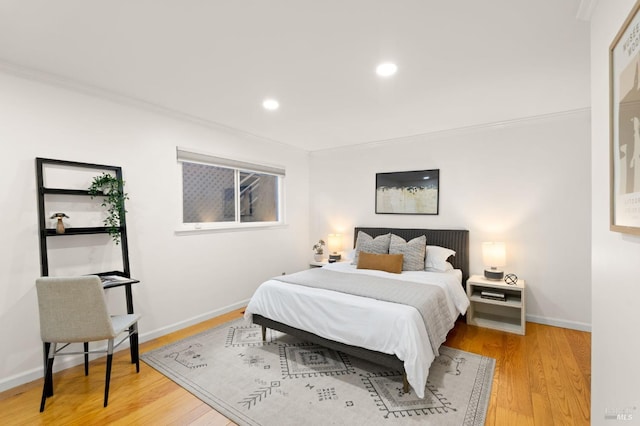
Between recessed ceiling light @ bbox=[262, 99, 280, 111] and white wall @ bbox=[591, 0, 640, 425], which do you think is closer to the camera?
white wall @ bbox=[591, 0, 640, 425]

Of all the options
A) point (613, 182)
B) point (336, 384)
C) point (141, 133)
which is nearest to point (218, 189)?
point (141, 133)

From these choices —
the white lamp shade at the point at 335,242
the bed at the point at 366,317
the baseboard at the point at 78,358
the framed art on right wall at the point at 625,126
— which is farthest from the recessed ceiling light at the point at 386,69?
the baseboard at the point at 78,358

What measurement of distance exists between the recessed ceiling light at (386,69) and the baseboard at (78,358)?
329 centimetres

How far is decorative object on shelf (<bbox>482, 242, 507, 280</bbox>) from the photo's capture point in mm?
3365

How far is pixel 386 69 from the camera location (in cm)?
226

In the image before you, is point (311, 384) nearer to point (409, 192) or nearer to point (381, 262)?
point (381, 262)

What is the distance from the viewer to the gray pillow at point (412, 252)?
3.53m

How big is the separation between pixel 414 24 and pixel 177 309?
138 inches

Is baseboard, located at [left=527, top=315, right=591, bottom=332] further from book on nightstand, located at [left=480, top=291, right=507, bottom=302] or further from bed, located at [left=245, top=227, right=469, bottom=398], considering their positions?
bed, located at [left=245, top=227, right=469, bottom=398]

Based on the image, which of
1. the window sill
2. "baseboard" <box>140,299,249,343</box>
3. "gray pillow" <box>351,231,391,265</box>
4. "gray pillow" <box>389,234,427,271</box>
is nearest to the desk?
"baseboard" <box>140,299,249,343</box>

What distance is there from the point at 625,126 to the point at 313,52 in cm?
172

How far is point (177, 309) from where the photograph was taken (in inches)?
131

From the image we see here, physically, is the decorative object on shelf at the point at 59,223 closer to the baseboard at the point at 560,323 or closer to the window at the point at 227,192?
the window at the point at 227,192

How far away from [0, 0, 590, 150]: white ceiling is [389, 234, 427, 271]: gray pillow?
5.08ft
